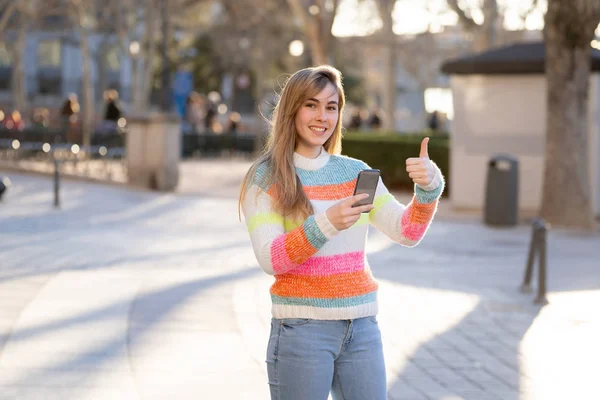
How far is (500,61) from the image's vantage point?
59.5 feet

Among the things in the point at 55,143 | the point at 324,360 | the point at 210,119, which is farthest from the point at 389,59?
the point at 324,360

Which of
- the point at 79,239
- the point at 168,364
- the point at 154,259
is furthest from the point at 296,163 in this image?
the point at 79,239

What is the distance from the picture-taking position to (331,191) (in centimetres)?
394

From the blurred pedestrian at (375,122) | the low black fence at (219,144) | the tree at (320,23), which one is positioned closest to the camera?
the tree at (320,23)

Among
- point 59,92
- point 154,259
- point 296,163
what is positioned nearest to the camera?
point 296,163

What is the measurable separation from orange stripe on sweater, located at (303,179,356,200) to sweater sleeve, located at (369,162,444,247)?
0.53 ft

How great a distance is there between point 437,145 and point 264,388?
52.9 ft

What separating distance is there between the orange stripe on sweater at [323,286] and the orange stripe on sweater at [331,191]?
0.26m

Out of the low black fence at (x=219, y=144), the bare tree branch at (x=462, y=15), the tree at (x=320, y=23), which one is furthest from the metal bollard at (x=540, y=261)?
the low black fence at (x=219, y=144)

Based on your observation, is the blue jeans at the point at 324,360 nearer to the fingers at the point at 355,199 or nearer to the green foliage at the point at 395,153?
the fingers at the point at 355,199

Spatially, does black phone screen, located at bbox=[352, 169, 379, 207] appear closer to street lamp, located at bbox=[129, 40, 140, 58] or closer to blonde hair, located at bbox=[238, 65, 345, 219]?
blonde hair, located at bbox=[238, 65, 345, 219]

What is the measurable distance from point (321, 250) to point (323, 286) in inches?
4.6

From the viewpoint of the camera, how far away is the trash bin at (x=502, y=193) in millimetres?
16656

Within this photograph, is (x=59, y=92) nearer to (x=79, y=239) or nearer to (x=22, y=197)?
(x=22, y=197)
